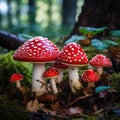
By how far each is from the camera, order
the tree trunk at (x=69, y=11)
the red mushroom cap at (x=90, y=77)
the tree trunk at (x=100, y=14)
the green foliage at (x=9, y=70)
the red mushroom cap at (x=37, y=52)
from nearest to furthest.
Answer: the red mushroom cap at (x=37, y=52) → the red mushroom cap at (x=90, y=77) → the green foliage at (x=9, y=70) → the tree trunk at (x=100, y=14) → the tree trunk at (x=69, y=11)

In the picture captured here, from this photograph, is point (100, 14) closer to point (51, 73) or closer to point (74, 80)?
point (74, 80)

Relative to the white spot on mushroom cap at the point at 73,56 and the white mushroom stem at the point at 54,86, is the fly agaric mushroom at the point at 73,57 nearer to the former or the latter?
the white spot on mushroom cap at the point at 73,56

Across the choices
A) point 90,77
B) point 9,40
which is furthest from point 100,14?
point 90,77

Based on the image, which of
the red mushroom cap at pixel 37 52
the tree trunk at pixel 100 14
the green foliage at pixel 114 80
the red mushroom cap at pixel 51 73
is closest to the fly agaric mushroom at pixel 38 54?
the red mushroom cap at pixel 37 52

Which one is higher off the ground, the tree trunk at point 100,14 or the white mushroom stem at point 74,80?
the tree trunk at point 100,14

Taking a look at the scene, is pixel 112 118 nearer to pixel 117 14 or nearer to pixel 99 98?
pixel 99 98

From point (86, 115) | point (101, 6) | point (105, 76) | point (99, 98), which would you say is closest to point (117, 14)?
point (101, 6)
